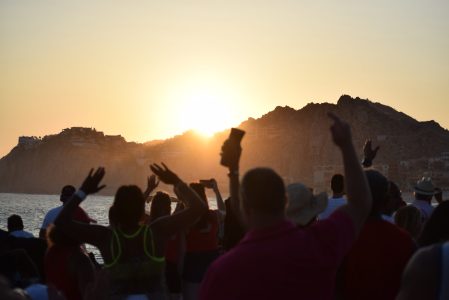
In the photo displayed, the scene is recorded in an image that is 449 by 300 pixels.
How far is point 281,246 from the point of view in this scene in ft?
10.7

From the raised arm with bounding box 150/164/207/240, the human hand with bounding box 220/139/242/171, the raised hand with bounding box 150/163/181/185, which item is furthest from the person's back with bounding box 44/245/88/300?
the human hand with bounding box 220/139/242/171

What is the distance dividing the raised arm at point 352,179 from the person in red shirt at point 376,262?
3.10 ft

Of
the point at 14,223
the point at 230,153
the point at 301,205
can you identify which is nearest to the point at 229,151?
the point at 230,153

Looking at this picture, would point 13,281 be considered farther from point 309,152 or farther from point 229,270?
point 309,152

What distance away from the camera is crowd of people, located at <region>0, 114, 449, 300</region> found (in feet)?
10.6

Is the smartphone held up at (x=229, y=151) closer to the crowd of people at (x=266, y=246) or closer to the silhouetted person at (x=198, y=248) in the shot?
the crowd of people at (x=266, y=246)

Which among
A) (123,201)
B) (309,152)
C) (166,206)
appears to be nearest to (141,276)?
(123,201)

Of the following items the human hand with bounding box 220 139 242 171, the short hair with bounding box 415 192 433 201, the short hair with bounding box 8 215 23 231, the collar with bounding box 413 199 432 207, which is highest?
the human hand with bounding box 220 139 242 171

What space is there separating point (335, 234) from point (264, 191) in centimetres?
40

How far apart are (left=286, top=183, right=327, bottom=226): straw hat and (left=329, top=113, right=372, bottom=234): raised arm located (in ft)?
4.88

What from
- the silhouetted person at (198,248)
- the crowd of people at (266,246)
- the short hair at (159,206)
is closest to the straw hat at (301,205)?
the crowd of people at (266,246)

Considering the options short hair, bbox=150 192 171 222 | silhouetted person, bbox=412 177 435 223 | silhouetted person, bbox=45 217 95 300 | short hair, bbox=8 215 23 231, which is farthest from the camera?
short hair, bbox=8 215 23 231

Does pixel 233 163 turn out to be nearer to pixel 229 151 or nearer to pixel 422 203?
pixel 229 151

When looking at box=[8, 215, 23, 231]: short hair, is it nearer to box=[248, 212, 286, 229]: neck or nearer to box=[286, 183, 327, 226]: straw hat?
box=[286, 183, 327, 226]: straw hat
